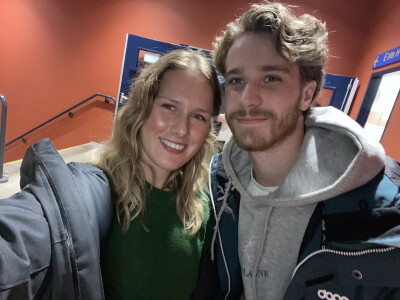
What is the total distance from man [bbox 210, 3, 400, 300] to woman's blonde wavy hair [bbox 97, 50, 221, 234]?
119 mm

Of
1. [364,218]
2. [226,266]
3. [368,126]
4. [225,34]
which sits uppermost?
[225,34]

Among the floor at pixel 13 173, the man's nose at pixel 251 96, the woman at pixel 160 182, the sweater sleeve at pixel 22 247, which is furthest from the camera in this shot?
the floor at pixel 13 173

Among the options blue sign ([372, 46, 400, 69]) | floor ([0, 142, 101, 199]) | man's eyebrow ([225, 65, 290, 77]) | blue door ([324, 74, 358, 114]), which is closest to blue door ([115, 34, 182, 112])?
floor ([0, 142, 101, 199])

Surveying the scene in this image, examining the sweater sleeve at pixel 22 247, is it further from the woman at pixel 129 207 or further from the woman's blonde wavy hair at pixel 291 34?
the woman's blonde wavy hair at pixel 291 34

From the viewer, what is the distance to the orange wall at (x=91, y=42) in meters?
3.42

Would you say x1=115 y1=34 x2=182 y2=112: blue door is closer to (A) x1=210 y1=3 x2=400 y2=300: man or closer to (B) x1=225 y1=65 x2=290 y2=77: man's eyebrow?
(A) x1=210 y1=3 x2=400 y2=300: man

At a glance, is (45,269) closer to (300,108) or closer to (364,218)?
(364,218)

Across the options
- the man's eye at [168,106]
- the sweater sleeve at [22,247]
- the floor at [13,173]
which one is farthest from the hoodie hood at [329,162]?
the floor at [13,173]

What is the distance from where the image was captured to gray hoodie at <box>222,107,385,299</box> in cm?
85

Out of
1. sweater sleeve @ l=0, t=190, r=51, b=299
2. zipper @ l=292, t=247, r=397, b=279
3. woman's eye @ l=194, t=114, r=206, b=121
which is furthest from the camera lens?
woman's eye @ l=194, t=114, r=206, b=121

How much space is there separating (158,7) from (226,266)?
13.4 ft

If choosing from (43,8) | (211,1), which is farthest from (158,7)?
(43,8)

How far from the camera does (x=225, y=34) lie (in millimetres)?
1269

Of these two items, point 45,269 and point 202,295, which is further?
point 202,295
